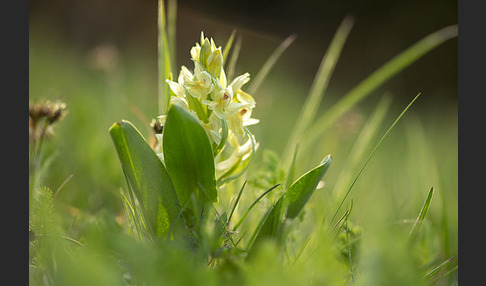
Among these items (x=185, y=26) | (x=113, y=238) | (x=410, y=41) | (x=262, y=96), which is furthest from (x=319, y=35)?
(x=113, y=238)

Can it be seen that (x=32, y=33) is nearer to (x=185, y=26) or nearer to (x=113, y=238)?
(x=185, y=26)

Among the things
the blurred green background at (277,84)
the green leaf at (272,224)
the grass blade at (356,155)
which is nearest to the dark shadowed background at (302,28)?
the blurred green background at (277,84)

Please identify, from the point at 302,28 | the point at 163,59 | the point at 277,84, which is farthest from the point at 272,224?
the point at 302,28

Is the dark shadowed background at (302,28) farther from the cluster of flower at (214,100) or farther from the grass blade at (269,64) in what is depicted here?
the cluster of flower at (214,100)

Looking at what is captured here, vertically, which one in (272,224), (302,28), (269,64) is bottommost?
(272,224)

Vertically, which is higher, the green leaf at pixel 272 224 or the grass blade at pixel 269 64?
the grass blade at pixel 269 64

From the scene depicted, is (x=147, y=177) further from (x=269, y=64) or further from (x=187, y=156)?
(x=269, y=64)
